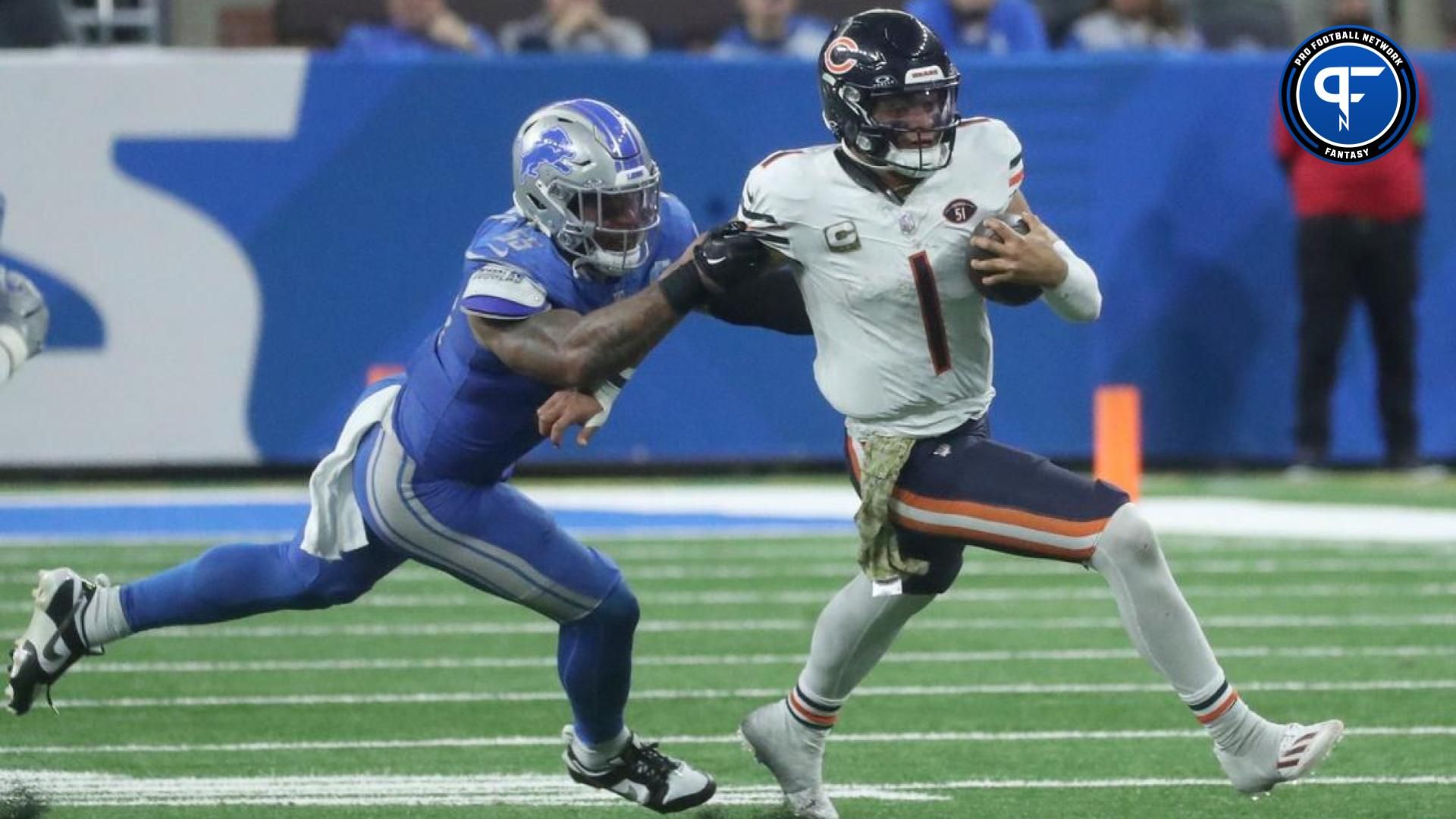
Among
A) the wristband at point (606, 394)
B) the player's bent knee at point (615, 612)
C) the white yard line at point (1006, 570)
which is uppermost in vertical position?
the wristband at point (606, 394)

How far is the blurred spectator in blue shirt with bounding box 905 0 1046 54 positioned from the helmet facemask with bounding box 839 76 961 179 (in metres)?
6.67

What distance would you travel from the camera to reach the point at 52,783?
5.40 meters

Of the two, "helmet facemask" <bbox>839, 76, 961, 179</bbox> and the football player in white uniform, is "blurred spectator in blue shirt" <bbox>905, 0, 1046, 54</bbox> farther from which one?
"helmet facemask" <bbox>839, 76, 961, 179</bbox>

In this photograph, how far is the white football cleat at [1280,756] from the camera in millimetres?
4680

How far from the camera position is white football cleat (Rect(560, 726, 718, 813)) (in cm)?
507

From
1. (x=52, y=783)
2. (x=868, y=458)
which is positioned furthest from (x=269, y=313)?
(x=868, y=458)

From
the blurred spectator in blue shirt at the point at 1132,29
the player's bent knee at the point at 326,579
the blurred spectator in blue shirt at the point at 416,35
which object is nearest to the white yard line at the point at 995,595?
the player's bent knee at the point at 326,579

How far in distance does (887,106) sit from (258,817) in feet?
6.16

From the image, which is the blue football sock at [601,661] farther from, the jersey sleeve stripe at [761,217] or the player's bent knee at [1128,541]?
the player's bent knee at [1128,541]

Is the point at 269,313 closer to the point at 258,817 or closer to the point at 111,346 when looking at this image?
the point at 111,346

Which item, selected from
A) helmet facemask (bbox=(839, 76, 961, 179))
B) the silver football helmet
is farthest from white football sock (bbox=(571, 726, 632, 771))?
helmet facemask (bbox=(839, 76, 961, 179))

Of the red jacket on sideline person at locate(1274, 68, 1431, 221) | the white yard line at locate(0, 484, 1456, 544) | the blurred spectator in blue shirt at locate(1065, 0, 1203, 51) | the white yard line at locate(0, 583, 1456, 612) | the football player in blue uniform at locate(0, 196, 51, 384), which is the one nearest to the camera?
the football player in blue uniform at locate(0, 196, 51, 384)

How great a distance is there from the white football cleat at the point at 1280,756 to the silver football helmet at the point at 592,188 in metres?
1.48

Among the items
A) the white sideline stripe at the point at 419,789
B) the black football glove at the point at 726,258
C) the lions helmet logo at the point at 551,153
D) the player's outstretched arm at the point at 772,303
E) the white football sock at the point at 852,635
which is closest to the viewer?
the black football glove at the point at 726,258
